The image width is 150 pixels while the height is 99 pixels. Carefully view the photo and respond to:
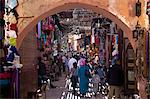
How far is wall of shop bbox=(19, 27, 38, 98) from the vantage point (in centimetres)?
1028

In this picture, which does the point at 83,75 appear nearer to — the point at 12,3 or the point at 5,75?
the point at 12,3

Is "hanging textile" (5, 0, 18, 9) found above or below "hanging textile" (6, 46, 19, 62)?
above

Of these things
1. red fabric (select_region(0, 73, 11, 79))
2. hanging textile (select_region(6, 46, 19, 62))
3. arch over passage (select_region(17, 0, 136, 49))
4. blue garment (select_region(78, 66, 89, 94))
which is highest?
arch over passage (select_region(17, 0, 136, 49))

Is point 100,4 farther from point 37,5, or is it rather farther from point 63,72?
point 63,72

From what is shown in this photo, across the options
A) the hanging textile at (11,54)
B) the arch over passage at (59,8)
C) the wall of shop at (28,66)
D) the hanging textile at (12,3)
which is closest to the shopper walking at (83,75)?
the wall of shop at (28,66)

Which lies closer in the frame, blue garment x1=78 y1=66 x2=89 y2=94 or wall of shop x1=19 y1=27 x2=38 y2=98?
wall of shop x1=19 y1=27 x2=38 y2=98

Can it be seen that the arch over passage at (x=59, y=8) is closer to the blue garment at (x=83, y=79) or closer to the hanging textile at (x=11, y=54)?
the hanging textile at (x=11, y=54)

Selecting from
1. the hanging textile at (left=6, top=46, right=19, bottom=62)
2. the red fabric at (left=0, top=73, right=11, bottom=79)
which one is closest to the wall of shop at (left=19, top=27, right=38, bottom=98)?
the hanging textile at (left=6, top=46, right=19, bottom=62)

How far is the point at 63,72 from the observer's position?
30.1 m

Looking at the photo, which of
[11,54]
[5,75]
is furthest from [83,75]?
[5,75]

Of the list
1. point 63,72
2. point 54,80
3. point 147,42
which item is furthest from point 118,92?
point 63,72

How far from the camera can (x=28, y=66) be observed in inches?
444

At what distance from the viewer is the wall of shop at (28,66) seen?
10276mm

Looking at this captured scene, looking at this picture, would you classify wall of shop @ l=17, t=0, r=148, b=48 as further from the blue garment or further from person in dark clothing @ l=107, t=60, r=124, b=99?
the blue garment
